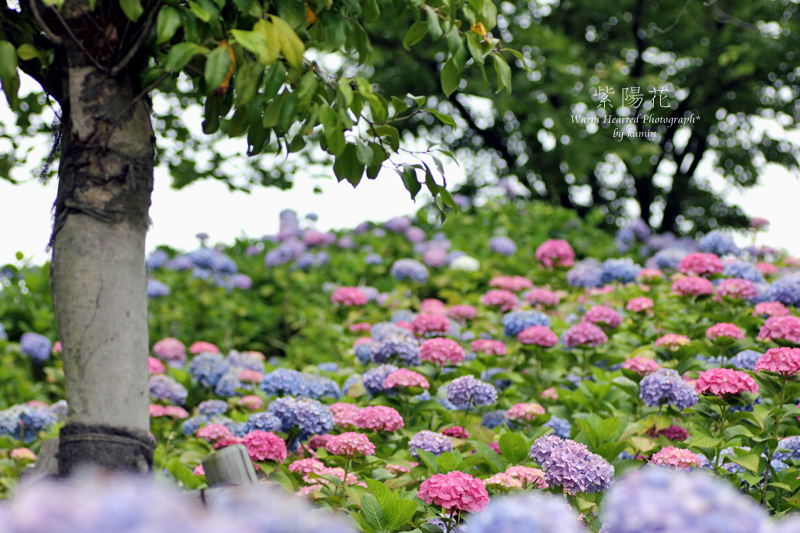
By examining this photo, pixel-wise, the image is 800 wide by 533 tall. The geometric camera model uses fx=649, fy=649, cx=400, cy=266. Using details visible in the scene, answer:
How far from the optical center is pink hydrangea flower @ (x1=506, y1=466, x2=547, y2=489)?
208 centimetres

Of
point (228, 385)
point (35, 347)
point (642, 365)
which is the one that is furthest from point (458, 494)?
point (35, 347)

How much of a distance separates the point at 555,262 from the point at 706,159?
9.15 metres

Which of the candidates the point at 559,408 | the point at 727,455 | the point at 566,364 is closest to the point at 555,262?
the point at 566,364

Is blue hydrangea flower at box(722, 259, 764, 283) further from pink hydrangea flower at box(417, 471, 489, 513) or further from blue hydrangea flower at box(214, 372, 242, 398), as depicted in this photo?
blue hydrangea flower at box(214, 372, 242, 398)

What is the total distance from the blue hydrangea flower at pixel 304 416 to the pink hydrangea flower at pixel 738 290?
7.78ft

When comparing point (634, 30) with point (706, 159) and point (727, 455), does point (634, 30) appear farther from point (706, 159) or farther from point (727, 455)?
point (727, 455)

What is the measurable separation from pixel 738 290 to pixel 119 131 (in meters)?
3.23

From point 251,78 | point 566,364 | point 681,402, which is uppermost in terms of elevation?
point 566,364

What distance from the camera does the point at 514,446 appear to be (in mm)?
2418

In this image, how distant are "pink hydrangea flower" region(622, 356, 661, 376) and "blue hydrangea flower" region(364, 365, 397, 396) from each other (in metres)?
1.07

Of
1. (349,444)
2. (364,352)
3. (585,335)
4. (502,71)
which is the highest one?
(502,71)

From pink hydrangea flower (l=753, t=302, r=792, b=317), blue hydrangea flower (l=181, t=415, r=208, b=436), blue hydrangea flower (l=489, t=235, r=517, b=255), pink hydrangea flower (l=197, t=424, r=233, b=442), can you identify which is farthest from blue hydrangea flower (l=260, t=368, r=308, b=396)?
blue hydrangea flower (l=489, t=235, r=517, b=255)

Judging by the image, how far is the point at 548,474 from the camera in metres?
2.08

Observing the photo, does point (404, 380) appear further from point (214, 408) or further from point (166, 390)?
point (166, 390)
